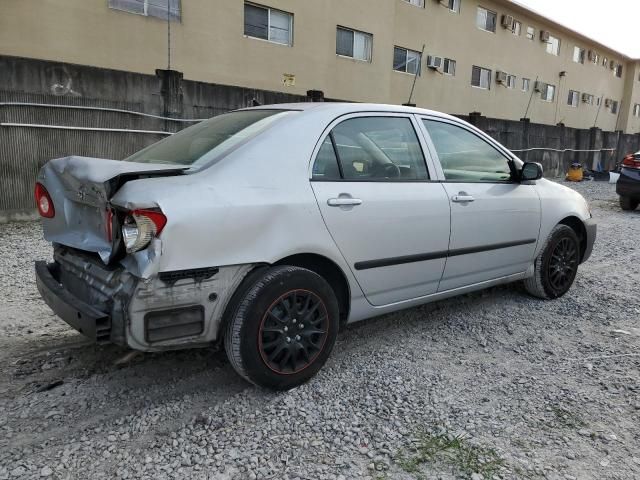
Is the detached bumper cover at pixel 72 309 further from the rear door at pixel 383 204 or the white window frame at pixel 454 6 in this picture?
the white window frame at pixel 454 6

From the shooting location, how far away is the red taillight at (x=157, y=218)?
7.50ft

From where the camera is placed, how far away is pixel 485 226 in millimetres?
3738

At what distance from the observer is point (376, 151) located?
10.8 ft

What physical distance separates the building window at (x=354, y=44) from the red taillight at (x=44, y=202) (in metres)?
13.9

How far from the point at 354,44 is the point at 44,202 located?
1457 centimetres

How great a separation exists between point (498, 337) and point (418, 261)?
97 centimetres

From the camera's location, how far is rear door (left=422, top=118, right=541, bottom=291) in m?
3.59

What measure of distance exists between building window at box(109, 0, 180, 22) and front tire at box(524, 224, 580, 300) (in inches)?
409

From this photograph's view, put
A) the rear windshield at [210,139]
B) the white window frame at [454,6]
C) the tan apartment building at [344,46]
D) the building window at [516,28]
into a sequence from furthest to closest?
the building window at [516,28], the white window frame at [454,6], the tan apartment building at [344,46], the rear windshield at [210,139]

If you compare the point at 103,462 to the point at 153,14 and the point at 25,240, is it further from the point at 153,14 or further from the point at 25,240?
the point at 153,14

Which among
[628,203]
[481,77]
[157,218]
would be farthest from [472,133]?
[481,77]

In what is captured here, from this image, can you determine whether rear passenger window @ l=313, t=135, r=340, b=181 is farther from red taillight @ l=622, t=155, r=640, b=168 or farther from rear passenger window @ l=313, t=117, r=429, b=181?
red taillight @ l=622, t=155, r=640, b=168

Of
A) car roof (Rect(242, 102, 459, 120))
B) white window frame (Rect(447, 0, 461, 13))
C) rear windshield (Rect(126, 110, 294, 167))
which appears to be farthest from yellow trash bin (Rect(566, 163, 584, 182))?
rear windshield (Rect(126, 110, 294, 167))

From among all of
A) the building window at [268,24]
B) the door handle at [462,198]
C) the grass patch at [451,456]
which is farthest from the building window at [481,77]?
the grass patch at [451,456]
